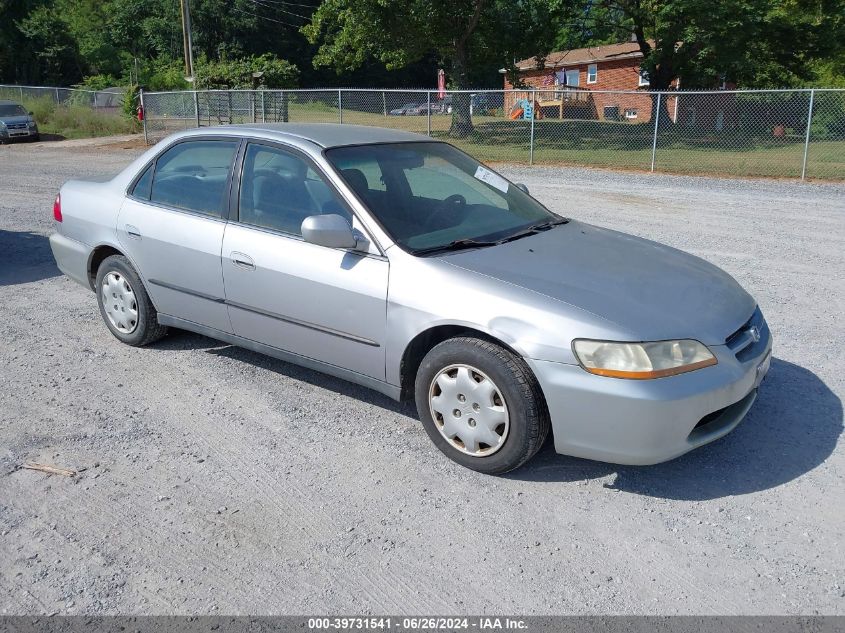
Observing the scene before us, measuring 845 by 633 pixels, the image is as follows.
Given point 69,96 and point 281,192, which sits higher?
point 69,96

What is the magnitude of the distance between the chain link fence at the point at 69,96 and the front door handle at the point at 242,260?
30359 mm

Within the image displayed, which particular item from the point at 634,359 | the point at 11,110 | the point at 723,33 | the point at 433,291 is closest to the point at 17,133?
the point at 11,110

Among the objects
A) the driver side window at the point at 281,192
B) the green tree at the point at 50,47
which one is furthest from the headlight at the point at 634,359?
the green tree at the point at 50,47

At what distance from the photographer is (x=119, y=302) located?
563 centimetres

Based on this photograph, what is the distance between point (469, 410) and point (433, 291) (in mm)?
611

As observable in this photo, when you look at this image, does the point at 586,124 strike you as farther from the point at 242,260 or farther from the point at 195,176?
the point at 242,260

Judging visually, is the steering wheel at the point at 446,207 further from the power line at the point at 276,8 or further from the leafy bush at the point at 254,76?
the power line at the point at 276,8

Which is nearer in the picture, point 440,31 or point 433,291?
point 433,291

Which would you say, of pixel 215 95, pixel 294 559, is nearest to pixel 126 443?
pixel 294 559

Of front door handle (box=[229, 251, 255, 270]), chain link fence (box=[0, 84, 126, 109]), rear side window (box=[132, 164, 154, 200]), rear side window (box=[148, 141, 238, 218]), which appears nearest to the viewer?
front door handle (box=[229, 251, 255, 270])

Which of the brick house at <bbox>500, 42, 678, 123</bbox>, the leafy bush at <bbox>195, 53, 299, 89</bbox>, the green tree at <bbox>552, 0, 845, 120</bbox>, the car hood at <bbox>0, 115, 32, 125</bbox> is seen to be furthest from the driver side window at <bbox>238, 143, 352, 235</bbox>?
A: the brick house at <bbox>500, 42, 678, 123</bbox>

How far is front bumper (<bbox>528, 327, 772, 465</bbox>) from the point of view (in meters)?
3.43

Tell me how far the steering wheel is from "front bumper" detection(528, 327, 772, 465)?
49.3 inches

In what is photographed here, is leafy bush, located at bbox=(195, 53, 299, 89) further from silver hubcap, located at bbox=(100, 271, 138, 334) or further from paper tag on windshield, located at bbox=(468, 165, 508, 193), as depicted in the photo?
paper tag on windshield, located at bbox=(468, 165, 508, 193)
